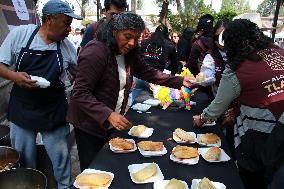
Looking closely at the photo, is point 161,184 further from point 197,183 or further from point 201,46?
point 201,46

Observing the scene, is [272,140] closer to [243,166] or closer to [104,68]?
[243,166]

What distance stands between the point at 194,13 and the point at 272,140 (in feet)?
55.6

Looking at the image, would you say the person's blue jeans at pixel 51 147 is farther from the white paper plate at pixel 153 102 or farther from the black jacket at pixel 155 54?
the black jacket at pixel 155 54

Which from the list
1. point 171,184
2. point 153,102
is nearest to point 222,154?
point 171,184

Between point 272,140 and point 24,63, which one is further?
point 24,63

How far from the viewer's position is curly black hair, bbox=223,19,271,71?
1963 mm

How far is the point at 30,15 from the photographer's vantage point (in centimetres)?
382

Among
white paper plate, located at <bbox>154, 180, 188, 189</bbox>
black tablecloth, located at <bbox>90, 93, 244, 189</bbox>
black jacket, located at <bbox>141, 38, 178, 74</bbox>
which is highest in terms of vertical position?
black jacket, located at <bbox>141, 38, 178, 74</bbox>

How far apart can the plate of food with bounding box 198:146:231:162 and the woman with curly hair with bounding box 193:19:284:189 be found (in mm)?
185

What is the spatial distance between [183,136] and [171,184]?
65 cm

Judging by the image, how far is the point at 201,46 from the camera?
403 centimetres

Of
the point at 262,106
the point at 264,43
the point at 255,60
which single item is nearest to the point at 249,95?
the point at 262,106

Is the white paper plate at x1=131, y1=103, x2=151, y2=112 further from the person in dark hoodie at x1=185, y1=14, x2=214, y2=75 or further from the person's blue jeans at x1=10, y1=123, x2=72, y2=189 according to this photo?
the person in dark hoodie at x1=185, y1=14, x2=214, y2=75

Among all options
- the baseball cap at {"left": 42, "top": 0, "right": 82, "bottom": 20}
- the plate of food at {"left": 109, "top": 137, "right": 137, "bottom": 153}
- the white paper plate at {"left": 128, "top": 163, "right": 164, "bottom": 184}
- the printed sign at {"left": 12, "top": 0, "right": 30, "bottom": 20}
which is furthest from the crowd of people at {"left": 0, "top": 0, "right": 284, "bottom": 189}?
the printed sign at {"left": 12, "top": 0, "right": 30, "bottom": 20}
